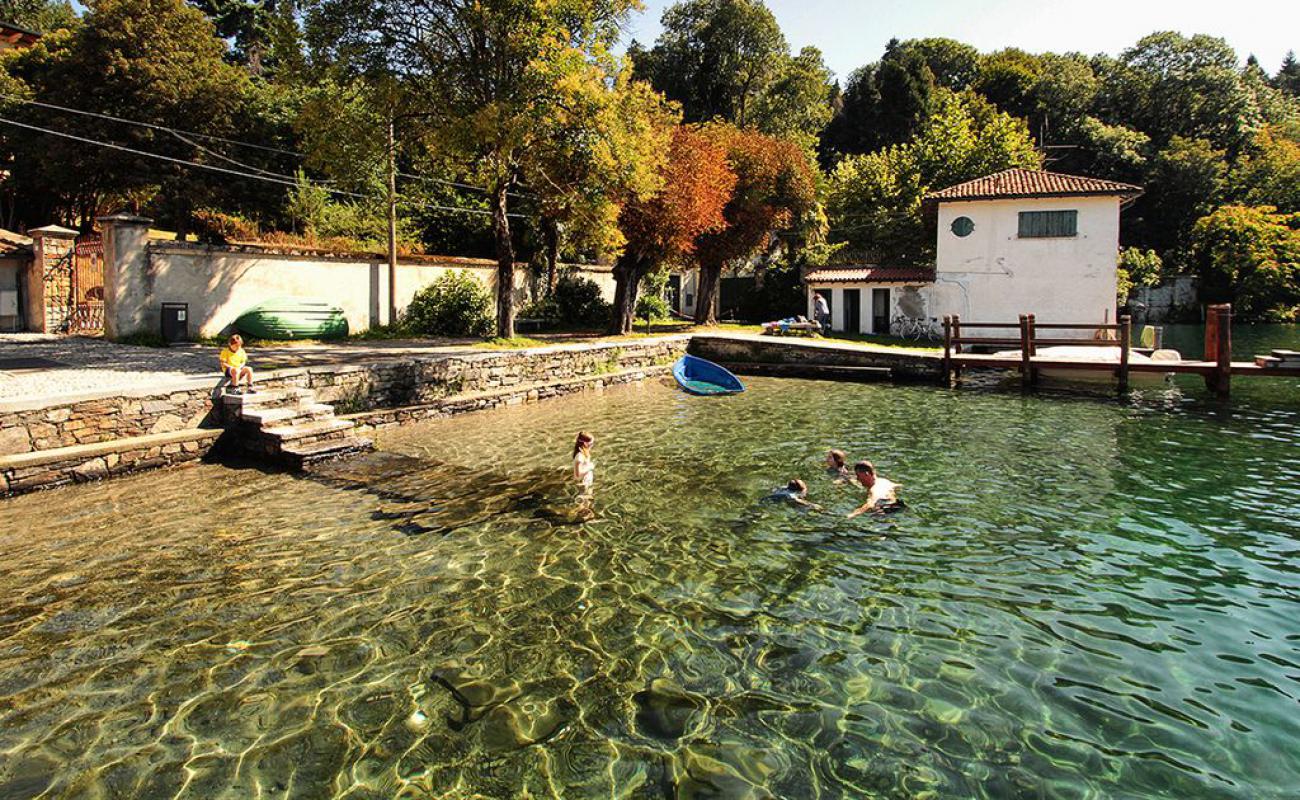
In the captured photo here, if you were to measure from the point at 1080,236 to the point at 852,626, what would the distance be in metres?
28.1

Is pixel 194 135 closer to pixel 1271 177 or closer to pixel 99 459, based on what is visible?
pixel 99 459

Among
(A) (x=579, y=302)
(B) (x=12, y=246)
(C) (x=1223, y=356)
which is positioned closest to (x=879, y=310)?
(A) (x=579, y=302)

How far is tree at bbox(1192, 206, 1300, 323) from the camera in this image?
165 feet

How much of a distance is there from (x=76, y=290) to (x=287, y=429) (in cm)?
1679

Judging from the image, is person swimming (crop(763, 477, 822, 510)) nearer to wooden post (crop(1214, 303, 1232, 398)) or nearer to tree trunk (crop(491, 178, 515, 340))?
tree trunk (crop(491, 178, 515, 340))

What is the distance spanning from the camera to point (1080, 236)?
93.0ft

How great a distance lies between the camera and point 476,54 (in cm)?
2094

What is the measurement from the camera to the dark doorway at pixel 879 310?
34.2 m

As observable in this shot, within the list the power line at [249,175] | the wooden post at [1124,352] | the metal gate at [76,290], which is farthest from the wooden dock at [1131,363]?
the metal gate at [76,290]

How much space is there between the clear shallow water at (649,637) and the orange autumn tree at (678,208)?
733 inches

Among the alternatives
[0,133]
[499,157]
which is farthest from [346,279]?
[0,133]

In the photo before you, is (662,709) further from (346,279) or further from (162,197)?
(162,197)

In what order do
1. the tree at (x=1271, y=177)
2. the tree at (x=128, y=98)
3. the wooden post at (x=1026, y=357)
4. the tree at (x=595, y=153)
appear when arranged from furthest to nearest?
the tree at (x=1271, y=177) → the tree at (x=128, y=98) → the wooden post at (x=1026, y=357) → the tree at (x=595, y=153)

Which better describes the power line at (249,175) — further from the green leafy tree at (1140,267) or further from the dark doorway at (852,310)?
A: the green leafy tree at (1140,267)
